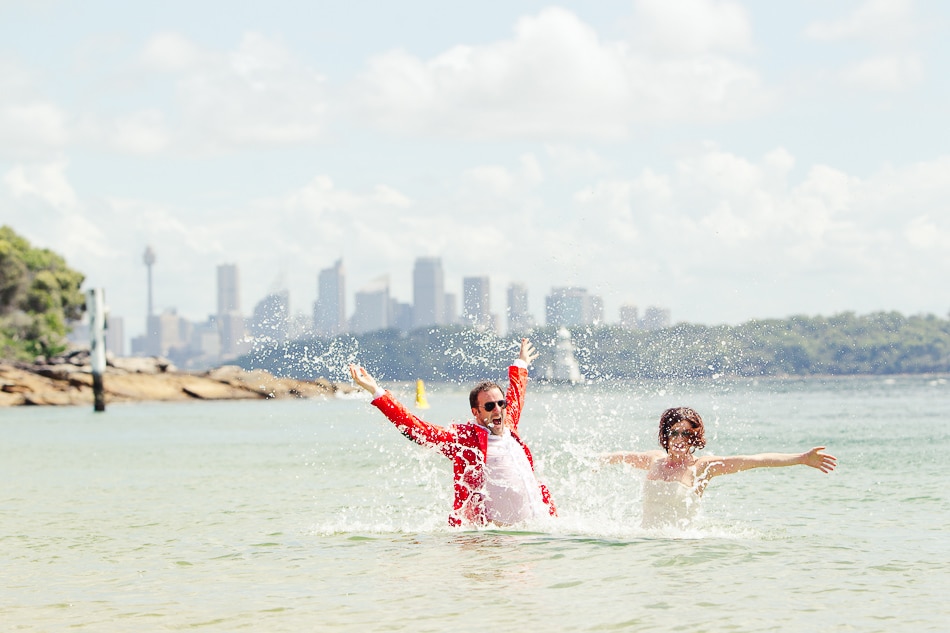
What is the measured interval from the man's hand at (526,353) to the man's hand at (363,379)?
156 cm

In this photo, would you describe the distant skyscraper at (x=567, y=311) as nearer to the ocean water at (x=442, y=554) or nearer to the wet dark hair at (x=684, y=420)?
the ocean water at (x=442, y=554)

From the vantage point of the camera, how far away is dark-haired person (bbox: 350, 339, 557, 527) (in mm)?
10945

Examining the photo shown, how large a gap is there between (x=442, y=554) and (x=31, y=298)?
86.4 metres

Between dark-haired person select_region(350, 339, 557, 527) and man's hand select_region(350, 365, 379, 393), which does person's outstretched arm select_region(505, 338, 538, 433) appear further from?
man's hand select_region(350, 365, 379, 393)

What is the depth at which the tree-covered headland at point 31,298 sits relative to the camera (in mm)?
88312

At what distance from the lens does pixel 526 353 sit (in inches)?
467

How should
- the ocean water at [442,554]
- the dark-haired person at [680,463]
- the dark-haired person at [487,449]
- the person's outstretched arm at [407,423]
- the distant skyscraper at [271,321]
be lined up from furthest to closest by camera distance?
the distant skyscraper at [271,321], the dark-haired person at [487,449], the person's outstretched arm at [407,423], the dark-haired person at [680,463], the ocean water at [442,554]

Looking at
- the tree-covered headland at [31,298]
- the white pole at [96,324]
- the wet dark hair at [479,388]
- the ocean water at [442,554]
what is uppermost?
the tree-covered headland at [31,298]

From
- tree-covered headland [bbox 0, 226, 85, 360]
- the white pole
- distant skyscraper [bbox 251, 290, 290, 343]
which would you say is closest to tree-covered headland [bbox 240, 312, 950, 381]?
distant skyscraper [bbox 251, 290, 290, 343]

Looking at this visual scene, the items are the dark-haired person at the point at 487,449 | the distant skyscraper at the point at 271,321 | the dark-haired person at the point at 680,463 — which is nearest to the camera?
the dark-haired person at the point at 680,463

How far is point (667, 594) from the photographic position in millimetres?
9664

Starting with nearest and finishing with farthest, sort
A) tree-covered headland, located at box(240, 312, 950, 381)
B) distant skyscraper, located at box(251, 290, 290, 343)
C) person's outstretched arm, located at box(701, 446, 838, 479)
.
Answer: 1. person's outstretched arm, located at box(701, 446, 838, 479)
2. distant skyscraper, located at box(251, 290, 290, 343)
3. tree-covered headland, located at box(240, 312, 950, 381)

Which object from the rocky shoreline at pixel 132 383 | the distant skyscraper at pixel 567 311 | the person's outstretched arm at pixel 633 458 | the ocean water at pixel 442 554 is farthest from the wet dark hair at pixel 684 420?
the rocky shoreline at pixel 132 383

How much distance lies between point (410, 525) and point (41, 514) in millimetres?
6289
